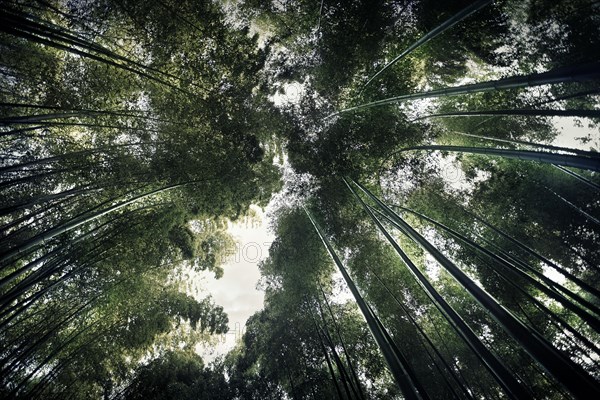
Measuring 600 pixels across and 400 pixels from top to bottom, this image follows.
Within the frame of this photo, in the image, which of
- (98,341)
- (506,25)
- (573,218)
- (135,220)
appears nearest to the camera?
(506,25)

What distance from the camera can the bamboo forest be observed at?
4449 mm

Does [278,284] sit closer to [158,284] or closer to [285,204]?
[285,204]

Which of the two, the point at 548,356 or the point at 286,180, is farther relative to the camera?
the point at 286,180

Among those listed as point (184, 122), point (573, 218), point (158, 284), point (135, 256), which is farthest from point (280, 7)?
point (573, 218)

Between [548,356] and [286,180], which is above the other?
[286,180]

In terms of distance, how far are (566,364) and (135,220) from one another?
5.56 m

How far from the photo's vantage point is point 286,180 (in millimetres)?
6309

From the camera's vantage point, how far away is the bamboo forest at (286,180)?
4.45 metres

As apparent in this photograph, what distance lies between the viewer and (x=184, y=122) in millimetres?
4867

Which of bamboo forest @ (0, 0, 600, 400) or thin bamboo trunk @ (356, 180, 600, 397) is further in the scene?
bamboo forest @ (0, 0, 600, 400)

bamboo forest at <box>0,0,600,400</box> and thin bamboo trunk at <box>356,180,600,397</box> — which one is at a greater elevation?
bamboo forest at <box>0,0,600,400</box>

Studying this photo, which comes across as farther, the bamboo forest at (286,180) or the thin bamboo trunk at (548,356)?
the bamboo forest at (286,180)

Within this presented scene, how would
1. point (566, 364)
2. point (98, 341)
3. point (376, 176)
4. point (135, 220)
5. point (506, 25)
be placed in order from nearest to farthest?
point (566, 364) → point (506, 25) → point (135, 220) → point (98, 341) → point (376, 176)

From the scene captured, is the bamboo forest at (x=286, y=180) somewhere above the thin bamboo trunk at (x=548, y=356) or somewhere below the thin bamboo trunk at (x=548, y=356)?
above
